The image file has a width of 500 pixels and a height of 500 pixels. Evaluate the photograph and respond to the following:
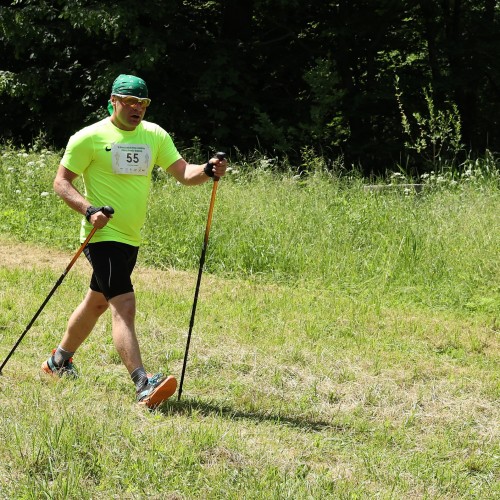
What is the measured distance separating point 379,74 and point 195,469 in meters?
14.2

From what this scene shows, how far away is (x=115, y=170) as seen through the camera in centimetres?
529

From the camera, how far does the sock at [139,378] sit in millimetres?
5156

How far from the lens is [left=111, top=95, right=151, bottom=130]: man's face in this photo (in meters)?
5.23

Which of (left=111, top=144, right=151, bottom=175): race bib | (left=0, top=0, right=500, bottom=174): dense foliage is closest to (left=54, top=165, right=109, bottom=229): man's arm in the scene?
(left=111, top=144, right=151, bottom=175): race bib

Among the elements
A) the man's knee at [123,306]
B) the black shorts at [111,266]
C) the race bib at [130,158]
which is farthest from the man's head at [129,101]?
the man's knee at [123,306]

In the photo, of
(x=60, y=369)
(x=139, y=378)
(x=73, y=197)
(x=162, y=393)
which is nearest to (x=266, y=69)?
(x=60, y=369)

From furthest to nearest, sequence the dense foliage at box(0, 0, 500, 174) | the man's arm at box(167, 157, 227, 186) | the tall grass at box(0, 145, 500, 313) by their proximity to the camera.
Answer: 1. the dense foliage at box(0, 0, 500, 174)
2. the tall grass at box(0, 145, 500, 313)
3. the man's arm at box(167, 157, 227, 186)

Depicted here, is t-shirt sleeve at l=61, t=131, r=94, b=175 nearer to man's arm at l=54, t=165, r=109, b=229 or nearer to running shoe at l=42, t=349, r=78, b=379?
man's arm at l=54, t=165, r=109, b=229

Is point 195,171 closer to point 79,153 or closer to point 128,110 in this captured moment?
point 128,110

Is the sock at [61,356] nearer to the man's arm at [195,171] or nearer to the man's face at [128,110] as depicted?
the man's arm at [195,171]

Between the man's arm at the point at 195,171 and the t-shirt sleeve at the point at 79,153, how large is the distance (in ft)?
1.97

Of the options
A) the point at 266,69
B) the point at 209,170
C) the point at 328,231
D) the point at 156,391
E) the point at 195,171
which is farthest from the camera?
the point at 266,69

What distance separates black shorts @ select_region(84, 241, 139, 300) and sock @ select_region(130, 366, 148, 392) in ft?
1.53

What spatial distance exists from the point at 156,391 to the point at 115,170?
4.35 feet
